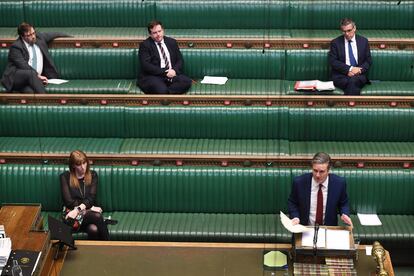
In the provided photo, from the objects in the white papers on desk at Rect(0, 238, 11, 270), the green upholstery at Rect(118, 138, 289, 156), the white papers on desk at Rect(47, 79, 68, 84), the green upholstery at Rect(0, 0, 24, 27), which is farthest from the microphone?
the green upholstery at Rect(0, 0, 24, 27)

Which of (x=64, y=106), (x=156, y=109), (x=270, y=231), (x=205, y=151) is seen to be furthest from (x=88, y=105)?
(x=270, y=231)

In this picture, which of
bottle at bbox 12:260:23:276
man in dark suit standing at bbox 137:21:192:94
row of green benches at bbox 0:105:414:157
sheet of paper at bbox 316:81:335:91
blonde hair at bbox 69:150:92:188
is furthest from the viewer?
man in dark suit standing at bbox 137:21:192:94

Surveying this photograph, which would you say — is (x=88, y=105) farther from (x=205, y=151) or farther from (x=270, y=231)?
(x=270, y=231)

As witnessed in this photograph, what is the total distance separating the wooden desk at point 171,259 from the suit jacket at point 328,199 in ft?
1.09

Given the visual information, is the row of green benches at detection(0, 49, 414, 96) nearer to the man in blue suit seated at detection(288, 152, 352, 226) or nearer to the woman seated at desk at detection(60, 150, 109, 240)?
the woman seated at desk at detection(60, 150, 109, 240)

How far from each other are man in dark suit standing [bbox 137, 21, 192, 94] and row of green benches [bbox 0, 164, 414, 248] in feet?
3.50

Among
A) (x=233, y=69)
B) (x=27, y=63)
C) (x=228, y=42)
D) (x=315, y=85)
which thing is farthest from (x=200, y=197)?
(x=27, y=63)

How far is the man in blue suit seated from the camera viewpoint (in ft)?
13.0

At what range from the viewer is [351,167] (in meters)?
4.65

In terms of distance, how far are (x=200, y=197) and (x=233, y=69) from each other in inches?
60.2

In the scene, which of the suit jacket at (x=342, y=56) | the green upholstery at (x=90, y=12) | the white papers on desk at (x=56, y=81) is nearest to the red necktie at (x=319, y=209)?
the suit jacket at (x=342, y=56)

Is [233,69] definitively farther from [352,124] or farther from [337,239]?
[337,239]

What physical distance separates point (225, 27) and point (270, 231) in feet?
8.14

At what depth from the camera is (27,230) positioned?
386 cm
